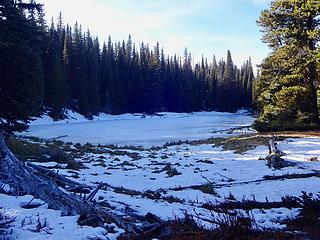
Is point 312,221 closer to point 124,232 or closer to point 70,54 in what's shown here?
point 124,232

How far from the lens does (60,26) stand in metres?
89.8

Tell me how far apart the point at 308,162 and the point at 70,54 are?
62301 millimetres

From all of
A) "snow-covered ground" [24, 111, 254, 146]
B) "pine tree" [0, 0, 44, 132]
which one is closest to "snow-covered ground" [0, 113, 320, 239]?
"pine tree" [0, 0, 44, 132]

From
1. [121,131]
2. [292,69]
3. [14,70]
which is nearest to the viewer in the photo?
[14,70]

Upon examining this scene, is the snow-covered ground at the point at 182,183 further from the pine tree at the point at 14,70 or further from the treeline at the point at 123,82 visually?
the treeline at the point at 123,82

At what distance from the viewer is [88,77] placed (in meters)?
78.4

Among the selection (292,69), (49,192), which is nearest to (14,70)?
(49,192)

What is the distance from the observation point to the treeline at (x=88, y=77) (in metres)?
17.4

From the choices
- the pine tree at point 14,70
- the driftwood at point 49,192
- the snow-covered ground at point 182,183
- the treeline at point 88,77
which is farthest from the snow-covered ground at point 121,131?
the driftwood at point 49,192

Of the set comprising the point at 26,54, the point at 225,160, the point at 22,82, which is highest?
the point at 26,54

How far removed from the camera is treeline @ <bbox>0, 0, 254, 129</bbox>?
17.4m

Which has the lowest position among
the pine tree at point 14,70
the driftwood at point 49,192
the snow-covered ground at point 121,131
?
the snow-covered ground at point 121,131

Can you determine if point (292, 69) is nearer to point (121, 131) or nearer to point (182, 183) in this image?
point (182, 183)

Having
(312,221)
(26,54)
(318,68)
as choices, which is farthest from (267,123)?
(312,221)
